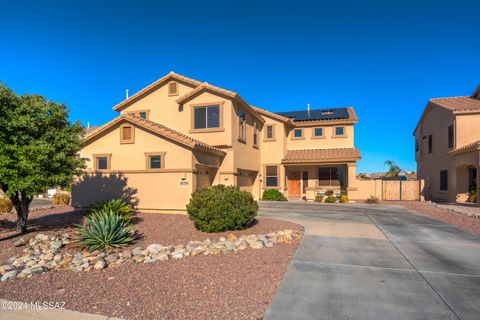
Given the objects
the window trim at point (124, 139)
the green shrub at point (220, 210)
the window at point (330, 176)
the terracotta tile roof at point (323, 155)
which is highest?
the window trim at point (124, 139)

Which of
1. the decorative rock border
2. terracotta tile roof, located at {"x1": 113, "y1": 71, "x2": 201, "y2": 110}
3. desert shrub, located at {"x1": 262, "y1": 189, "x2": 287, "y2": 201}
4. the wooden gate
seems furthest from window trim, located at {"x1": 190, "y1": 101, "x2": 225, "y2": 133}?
the wooden gate

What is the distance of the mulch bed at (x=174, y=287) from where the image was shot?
4.57m

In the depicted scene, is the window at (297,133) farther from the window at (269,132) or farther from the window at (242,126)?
the window at (242,126)

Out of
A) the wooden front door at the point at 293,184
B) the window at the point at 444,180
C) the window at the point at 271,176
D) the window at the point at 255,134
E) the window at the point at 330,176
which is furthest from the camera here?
the wooden front door at the point at 293,184

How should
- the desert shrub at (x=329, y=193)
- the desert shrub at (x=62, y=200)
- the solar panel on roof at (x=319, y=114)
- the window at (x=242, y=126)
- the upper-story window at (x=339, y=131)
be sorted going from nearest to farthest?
the window at (x=242, y=126), the desert shrub at (x=62, y=200), the desert shrub at (x=329, y=193), the upper-story window at (x=339, y=131), the solar panel on roof at (x=319, y=114)

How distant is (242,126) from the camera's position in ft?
63.5

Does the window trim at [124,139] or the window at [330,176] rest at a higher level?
the window trim at [124,139]

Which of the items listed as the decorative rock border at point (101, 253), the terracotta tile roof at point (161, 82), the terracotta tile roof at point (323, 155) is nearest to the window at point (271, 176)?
the terracotta tile roof at point (323, 155)

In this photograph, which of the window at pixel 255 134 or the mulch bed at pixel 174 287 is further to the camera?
the window at pixel 255 134

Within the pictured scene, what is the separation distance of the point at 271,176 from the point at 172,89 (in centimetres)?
1047

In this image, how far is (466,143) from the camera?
65.5 ft

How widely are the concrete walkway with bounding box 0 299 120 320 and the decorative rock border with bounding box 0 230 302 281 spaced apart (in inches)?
68.5

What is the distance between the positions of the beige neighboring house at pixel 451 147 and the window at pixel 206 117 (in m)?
16.1

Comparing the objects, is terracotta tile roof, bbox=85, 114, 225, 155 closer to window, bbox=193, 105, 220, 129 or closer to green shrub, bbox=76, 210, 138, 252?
window, bbox=193, 105, 220, 129
